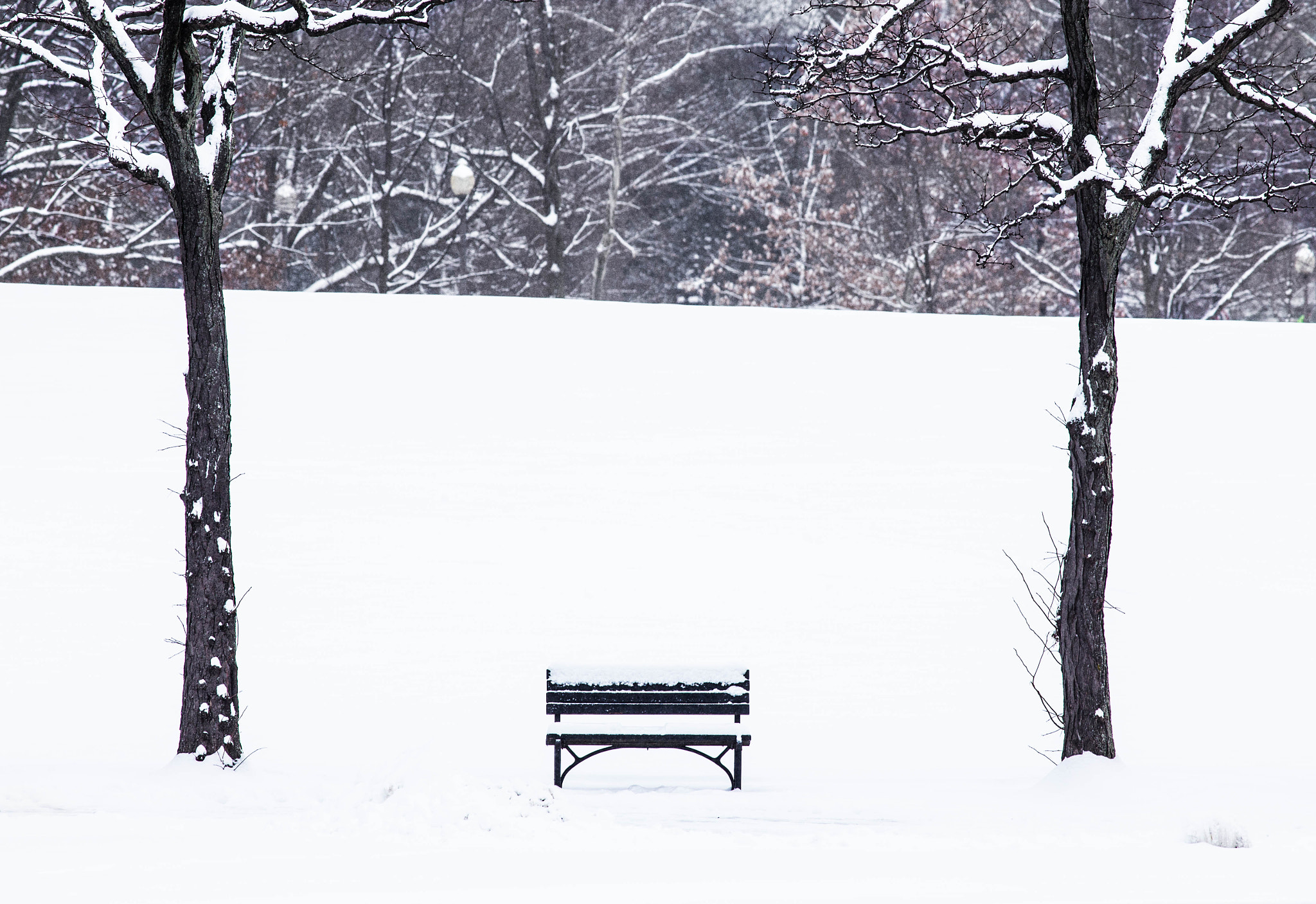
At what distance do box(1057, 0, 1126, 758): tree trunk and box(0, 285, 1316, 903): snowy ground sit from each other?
0.48 metres

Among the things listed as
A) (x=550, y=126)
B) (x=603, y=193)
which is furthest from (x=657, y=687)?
(x=603, y=193)

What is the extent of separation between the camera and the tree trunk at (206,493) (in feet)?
24.6

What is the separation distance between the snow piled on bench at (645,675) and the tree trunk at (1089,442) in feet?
6.28

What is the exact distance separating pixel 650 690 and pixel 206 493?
2.67 meters

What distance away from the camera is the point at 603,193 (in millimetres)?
33406

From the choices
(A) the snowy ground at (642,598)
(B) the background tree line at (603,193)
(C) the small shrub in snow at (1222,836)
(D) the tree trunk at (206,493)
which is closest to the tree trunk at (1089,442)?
(A) the snowy ground at (642,598)

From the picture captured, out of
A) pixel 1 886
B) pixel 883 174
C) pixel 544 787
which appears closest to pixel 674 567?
pixel 544 787

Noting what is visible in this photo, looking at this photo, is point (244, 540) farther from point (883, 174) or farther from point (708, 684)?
point (883, 174)

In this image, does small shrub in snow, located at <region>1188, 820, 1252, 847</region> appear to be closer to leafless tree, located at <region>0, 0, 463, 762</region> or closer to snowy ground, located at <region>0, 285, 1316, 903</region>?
snowy ground, located at <region>0, 285, 1316, 903</region>

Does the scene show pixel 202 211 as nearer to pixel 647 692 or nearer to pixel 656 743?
pixel 647 692

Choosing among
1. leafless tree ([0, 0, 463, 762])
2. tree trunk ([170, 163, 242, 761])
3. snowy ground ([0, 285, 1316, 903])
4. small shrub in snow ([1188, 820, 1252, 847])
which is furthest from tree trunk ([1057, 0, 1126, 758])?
tree trunk ([170, 163, 242, 761])

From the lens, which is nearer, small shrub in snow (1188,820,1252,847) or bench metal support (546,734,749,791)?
small shrub in snow (1188,820,1252,847)

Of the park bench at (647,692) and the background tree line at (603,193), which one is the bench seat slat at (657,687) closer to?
the park bench at (647,692)

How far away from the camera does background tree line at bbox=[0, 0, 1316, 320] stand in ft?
95.4
